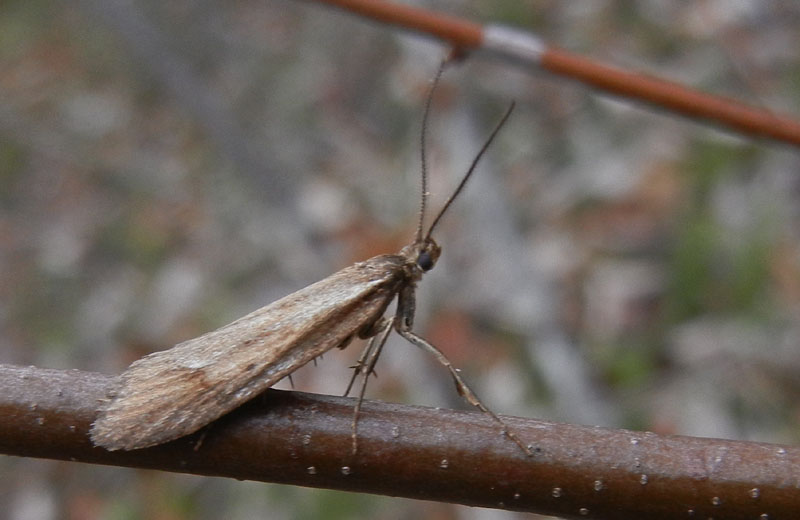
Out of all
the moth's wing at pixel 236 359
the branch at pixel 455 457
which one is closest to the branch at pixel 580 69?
the moth's wing at pixel 236 359

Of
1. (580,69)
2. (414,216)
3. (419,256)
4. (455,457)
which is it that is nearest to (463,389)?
(419,256)

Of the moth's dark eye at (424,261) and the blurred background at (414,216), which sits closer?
the moth's dark eye at (424,261)

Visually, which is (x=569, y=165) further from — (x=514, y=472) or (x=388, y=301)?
(x=514, y=472)

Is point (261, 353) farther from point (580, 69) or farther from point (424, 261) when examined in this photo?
point (580, 69)

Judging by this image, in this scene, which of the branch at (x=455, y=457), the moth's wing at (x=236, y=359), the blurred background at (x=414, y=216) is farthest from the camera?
the blurred background at (x=414, y=216)

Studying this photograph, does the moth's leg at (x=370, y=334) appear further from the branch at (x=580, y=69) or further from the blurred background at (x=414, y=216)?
the blurred background at (x=414, y=216)

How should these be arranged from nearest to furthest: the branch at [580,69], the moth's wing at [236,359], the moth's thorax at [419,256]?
the moth's wing at [236,359] → the branch at [580,69] → the moth's thorax at [419,256]
